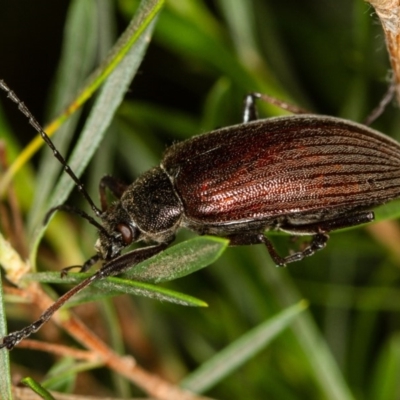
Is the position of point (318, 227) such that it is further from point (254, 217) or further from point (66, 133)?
point (66, 133)

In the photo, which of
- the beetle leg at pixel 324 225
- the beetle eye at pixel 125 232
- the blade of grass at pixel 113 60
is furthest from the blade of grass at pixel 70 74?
the beetle leg at pixel 324 225

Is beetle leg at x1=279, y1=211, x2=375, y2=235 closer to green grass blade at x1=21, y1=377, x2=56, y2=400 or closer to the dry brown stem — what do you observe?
the dry brown stem

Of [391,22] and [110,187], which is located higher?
[110,187]

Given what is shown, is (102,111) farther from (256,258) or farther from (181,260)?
(256,258)

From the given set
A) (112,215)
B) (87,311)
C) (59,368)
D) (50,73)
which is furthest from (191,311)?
(50,73)

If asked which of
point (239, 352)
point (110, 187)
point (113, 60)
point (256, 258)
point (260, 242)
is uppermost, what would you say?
point (113, 60)

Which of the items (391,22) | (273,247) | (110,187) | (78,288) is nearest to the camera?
(391,22)

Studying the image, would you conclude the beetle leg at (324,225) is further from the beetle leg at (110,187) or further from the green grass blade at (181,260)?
the green grass blade at (181,260)

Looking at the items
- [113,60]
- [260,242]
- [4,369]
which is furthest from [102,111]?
[4,369]
